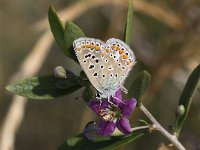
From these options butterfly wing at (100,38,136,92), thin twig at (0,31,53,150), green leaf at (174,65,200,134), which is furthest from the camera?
thin twig at (0,31,53,150)

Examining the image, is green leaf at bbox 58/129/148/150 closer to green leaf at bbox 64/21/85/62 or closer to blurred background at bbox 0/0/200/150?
green leaf at bbox 64/21/85/62

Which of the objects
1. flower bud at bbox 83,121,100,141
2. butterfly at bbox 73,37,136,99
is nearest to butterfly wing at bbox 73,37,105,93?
butterfly at bbox 73,37,136,99

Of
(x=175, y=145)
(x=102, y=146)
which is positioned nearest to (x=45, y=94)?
(x=102, y=146)

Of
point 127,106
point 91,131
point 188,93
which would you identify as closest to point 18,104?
point 91,131

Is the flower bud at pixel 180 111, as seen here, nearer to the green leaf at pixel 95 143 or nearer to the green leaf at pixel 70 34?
the green leaf at pixel 95 143

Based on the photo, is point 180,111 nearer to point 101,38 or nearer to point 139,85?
point 139,85

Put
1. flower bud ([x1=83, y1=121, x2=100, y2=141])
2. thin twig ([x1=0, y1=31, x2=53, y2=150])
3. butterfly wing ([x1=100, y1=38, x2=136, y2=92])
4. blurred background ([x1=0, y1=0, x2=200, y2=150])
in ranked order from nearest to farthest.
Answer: butterfly wing ([x1=100, y1=38, x2=136, y2=92]) → flower bud ([x1=83, y1=121, x2=100, y2=141]) → thin twig ([x1=0, y1=31, x2=53, y2=150]) → blurred background ([x1=0, y1=0, x2=200, y2=150])

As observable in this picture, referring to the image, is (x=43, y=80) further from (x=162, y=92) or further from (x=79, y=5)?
(x=162, y=92)

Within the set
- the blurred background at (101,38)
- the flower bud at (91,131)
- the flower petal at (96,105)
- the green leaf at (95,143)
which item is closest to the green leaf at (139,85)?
the flower petal at (96,105)
